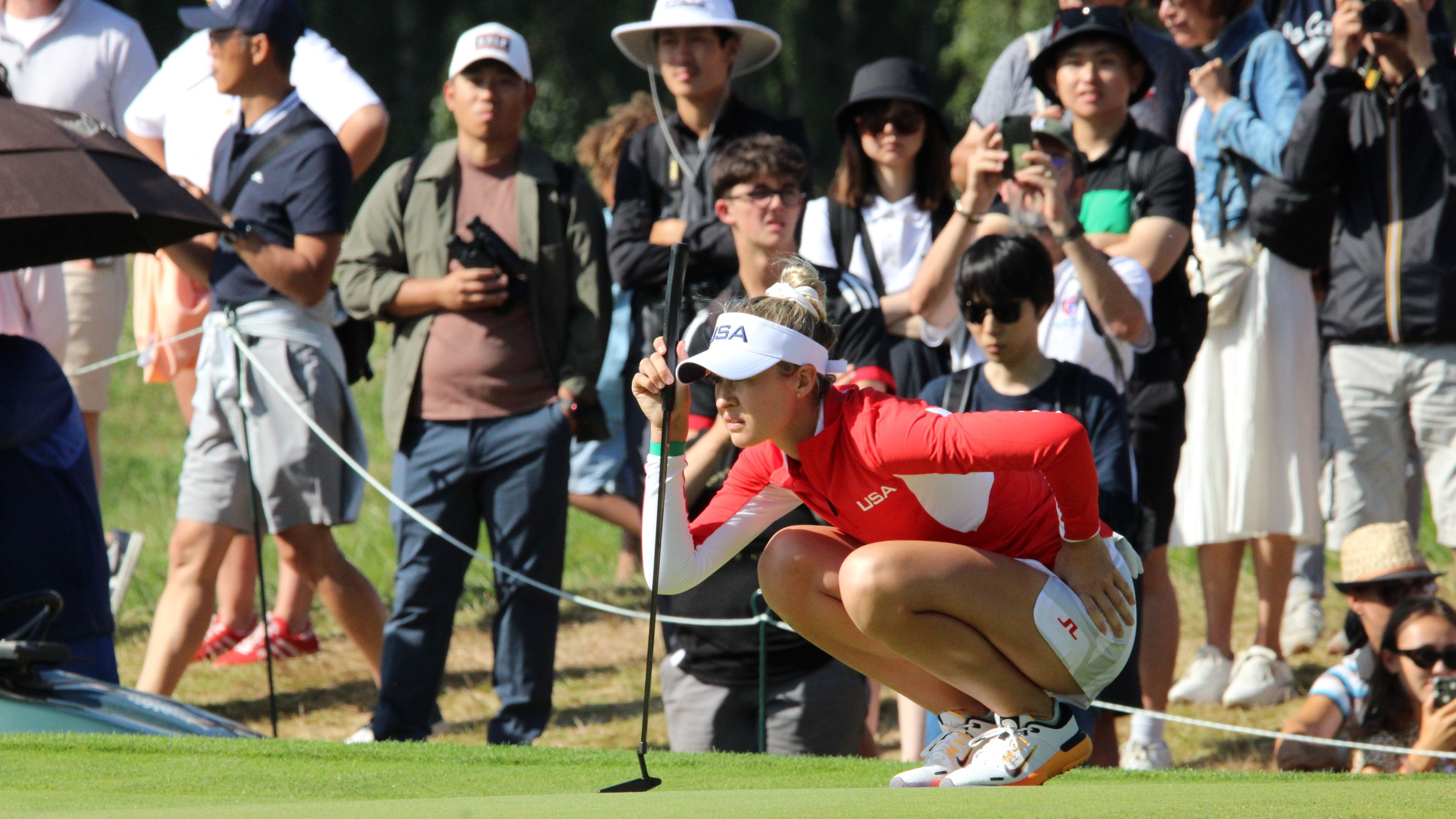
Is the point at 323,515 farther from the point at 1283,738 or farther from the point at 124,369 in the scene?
the point at 124,369

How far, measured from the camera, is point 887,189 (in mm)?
6461

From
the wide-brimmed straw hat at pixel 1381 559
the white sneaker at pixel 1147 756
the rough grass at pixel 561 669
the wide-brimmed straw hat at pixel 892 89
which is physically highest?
the wide-brimmed straw hat at pixel 892 89

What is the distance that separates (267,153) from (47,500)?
2.01 meters

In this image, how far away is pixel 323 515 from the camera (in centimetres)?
657

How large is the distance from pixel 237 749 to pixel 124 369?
1204 cm

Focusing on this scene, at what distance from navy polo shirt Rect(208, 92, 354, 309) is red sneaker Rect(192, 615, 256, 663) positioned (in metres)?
2.02

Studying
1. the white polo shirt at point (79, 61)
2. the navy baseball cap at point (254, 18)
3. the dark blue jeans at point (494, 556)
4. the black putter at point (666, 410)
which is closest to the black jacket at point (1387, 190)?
the dark blue jeans at point (494, 556)

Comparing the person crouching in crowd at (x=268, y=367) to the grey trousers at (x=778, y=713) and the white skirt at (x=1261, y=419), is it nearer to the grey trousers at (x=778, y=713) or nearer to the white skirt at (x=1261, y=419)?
the grey trousers at (x=778, y=713)

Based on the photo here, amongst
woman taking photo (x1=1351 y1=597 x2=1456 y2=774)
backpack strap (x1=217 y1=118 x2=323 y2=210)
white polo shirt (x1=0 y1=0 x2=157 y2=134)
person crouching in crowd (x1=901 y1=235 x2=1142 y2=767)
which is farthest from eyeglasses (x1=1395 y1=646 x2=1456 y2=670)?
white polo shirt (x1=0 y1=0 x2=157 y2=134)

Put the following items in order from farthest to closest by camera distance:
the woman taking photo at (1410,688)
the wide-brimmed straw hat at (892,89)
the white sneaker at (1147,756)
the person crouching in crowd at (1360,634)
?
1. the wide-brimmed straw hat at (892,89)
2. the white sneaker at (1147,756)
3. the person crouching in crowd at (1360,634)
4. the woman taking photo at (1410,688)

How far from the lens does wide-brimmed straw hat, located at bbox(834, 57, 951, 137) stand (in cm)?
646

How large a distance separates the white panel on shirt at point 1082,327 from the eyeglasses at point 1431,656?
4.32 ft

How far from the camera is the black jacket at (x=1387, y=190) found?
6398mm

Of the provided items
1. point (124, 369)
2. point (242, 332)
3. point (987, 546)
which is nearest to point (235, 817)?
point (987, 546)
